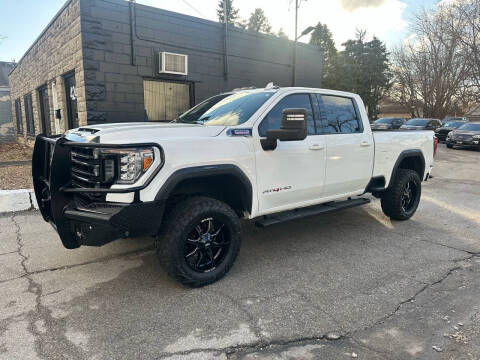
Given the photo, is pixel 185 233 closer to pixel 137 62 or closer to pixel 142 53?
pixel 137 62

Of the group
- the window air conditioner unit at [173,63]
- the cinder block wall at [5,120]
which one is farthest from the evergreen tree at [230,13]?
the window air conditioner unit at [173,63]

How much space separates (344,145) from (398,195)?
1.52m

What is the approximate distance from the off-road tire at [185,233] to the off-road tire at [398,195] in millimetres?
2997

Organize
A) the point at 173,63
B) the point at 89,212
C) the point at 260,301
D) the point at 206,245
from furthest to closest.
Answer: the point at 173,63 < the point at 206,245 < the point at 260,301 < the point at 89,212

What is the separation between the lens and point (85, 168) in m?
3.03

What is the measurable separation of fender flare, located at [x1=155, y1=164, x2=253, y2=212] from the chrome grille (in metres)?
0.55

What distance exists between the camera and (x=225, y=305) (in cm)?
301

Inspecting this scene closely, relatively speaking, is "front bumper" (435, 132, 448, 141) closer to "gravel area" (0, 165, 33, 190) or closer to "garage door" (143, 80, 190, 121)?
"garage door" (143, 80, 190, 121)

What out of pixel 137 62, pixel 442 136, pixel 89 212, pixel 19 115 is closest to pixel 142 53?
pixel 137 62

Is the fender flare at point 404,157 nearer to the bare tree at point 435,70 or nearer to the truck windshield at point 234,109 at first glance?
the truck windshield at point 234,109

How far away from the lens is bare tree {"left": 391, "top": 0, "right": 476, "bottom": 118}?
3644 cm

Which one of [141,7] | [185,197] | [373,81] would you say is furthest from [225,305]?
[373,81]

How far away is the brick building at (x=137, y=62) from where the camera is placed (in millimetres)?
8484

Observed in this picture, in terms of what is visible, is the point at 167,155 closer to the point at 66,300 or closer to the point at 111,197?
the point at 111,197
